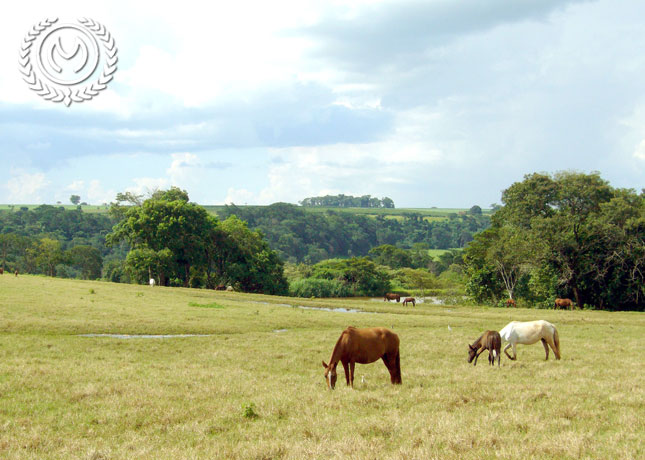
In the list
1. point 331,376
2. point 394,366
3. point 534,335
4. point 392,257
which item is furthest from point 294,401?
point 392,257

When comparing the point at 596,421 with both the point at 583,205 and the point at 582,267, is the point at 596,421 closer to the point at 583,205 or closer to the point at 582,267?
the point at 582,267

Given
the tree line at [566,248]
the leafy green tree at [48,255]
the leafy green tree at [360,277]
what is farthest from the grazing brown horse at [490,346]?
the leafy green tree at [48,255]

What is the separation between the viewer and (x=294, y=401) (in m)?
11.6

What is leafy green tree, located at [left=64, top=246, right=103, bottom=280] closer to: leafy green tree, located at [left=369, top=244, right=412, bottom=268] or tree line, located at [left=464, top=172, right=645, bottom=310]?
leafy green tree, located at [left=369, top=244, right=412, bottom=268]

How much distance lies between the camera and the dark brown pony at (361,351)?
12953 mm

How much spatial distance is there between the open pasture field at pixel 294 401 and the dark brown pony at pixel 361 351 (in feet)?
1.41

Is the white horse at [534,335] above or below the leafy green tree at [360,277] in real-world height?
above

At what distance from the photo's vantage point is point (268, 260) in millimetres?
75938

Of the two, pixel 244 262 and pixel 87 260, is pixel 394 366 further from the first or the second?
pixel 87 260

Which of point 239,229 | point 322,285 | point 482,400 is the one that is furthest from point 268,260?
point 482,400

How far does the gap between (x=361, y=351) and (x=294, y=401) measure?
2.38 m

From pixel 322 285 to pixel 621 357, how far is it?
70.6 metres

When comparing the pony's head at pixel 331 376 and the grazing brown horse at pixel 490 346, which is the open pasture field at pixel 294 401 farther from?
the grazing brown horse at pixel 490 346

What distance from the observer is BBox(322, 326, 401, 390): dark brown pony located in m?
13.0
